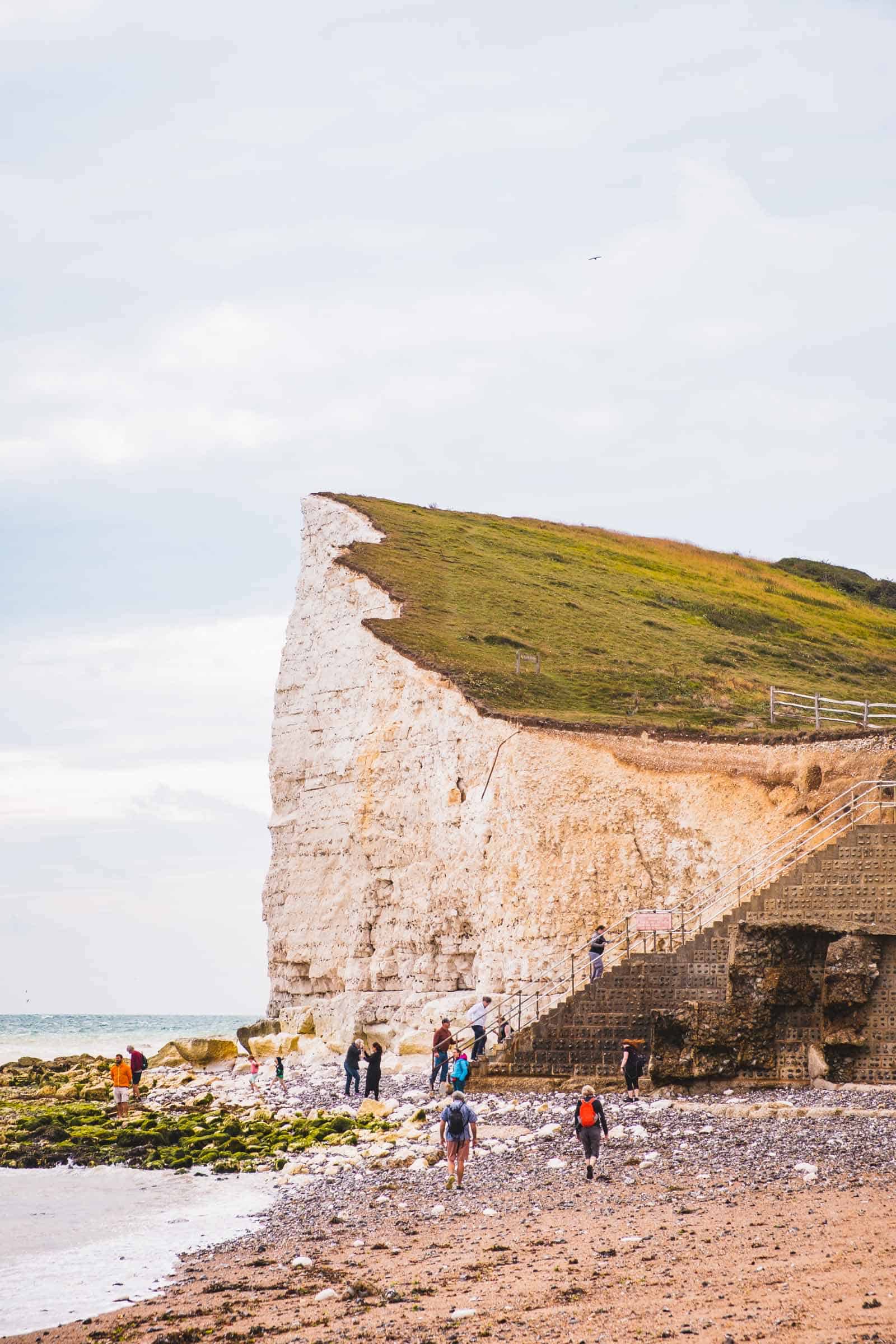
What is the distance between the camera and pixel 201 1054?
42156 millimetres

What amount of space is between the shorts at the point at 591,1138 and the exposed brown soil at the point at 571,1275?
2.52ft

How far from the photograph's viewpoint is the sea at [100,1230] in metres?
15.4

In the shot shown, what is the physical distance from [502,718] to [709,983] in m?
11.8

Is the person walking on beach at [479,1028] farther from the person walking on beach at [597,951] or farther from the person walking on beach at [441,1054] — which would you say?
the person walking on beach at [597,951]

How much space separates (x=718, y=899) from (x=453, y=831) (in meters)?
9.26

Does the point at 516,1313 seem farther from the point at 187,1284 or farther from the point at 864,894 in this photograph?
the point at 864,894

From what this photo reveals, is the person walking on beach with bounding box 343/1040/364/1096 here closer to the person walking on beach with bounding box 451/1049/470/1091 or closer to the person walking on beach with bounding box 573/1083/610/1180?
the person walking on beach with bounding box 451/1049/470/1091

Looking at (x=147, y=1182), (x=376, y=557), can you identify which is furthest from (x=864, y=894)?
(x=376, y=557)

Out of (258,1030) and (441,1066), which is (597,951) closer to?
(441,1066)

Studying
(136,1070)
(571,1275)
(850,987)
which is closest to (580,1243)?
(571,1275)

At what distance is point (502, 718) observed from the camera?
3672cm

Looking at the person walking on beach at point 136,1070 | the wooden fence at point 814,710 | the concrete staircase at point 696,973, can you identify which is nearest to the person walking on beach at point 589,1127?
the concrete staircase at point 696,973

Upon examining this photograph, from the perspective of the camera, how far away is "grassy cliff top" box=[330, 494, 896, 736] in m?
42.1

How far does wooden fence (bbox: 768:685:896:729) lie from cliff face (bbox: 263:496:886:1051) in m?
8.01
